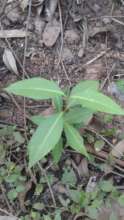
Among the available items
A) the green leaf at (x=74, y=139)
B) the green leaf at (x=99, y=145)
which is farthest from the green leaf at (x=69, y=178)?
the green leaf at (x=74, y=139)

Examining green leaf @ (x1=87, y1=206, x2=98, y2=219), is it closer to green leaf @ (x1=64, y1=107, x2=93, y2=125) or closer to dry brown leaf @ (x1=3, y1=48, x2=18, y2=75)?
green leaf @ (x1=64, y1=107, x2=93, y2=125)

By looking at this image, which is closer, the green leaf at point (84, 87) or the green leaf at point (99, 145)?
the green leaf at point (84, 87)

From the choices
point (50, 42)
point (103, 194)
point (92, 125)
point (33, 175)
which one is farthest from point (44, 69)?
point (103, 194)

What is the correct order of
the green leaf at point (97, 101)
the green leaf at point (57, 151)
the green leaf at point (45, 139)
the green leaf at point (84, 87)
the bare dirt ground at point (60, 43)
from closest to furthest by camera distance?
the green leaf at point (97, 101) → the green leaf at point (45, 139) → the green leaf at point (84, 87) → the green leaf at point (57, 151) → the bare dirt ground at point (60, 43)

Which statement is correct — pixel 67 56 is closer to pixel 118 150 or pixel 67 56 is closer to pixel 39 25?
pixel 39 25

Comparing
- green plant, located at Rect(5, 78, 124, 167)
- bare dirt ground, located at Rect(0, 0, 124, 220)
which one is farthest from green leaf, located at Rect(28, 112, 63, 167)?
bare dirt ground, located at Rect(0, 0, 124, 220)

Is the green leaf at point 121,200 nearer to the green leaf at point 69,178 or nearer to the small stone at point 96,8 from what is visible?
the green leaf at point 69,178
